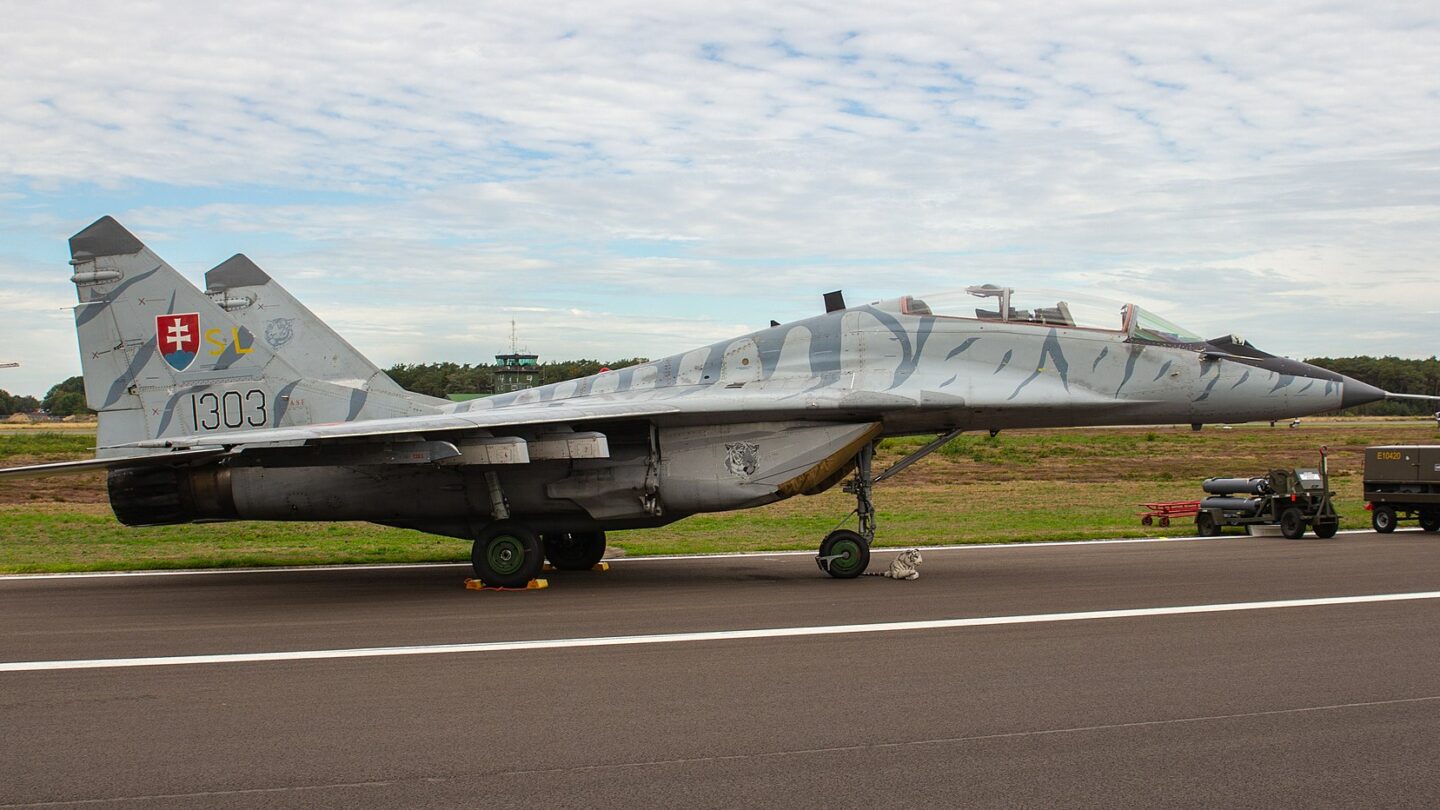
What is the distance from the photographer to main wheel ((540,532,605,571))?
50.3ft

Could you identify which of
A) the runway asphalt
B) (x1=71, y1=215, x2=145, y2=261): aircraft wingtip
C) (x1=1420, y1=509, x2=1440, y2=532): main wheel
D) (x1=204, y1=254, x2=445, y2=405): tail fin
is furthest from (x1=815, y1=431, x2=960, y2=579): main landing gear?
(x1=1420, y1=509, x2=1440, y2=532): main wheel

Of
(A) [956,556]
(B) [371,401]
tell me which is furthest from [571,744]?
(A) [956,556]

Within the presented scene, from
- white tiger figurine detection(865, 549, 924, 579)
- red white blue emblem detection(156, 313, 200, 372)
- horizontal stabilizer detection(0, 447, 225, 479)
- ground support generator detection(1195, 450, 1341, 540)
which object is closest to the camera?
horizontal stabilizer detection(0, 447, 225, 479)

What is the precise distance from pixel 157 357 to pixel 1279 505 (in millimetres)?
16784

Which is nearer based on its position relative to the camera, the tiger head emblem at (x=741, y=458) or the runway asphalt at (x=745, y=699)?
the runway asphalt at (x=745, y=699)

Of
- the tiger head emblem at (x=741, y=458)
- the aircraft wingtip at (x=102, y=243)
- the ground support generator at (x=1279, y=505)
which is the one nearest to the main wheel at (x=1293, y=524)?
the ground support generator at (x=1279, y=505)

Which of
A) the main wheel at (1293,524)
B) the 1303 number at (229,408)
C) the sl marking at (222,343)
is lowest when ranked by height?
the main wheel at (1293,524)

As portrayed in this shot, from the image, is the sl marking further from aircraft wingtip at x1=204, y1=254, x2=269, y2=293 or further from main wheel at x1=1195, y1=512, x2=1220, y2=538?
main wheel at x1=1195, y1=512, x2=1220, y2=538

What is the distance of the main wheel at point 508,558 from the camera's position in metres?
13.1

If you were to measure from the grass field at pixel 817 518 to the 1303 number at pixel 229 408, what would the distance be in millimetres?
3125

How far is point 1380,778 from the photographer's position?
5059 millimetres

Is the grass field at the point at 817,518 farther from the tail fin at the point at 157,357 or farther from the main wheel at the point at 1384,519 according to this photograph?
the tail fin at the point at 157,357

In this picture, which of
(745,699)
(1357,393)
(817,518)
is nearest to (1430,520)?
(1357,393)

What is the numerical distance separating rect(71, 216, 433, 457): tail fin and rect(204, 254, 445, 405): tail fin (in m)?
0.66
